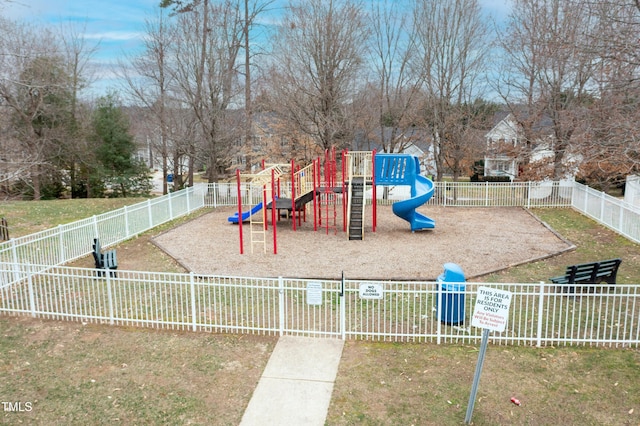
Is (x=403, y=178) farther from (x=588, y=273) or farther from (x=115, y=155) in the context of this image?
(x=115, y=155)

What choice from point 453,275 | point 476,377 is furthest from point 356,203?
point 476,377

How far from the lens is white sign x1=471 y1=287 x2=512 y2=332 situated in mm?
6129

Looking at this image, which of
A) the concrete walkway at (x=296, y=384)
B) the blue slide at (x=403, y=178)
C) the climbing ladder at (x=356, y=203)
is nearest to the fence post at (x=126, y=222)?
the climbing ladder at (x=356, y=203)

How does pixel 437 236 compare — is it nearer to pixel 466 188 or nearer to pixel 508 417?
pixel 466 188

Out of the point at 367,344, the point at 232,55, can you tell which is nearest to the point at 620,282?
the point at 367,344

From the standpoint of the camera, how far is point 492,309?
6.23 meters

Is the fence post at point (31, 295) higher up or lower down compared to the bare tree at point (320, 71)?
lower down

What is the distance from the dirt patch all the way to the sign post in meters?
6.30

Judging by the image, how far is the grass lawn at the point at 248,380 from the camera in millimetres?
6586

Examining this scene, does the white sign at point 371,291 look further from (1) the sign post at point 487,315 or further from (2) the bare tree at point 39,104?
(2) the bare tree at point 39,104

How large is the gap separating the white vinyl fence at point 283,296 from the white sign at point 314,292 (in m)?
0.04

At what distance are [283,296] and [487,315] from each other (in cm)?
400

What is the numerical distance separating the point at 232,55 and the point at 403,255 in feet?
73.3

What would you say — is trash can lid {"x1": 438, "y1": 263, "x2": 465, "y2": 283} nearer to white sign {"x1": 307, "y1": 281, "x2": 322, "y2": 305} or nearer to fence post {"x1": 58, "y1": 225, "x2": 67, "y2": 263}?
white sign {"x1": 307, "y1": 281, "x2": 322, "y2": 305}
